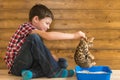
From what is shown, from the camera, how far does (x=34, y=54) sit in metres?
1.64

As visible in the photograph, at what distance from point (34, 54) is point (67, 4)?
920 mm

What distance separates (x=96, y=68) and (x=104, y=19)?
2.59ft

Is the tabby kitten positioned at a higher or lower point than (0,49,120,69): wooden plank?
higher

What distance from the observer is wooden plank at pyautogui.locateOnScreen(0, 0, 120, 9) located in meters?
2.42

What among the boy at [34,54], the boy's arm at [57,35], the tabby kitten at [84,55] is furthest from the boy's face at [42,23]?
the tabby kitten at [84,55]

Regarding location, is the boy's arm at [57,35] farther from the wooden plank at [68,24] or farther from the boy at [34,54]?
the wooden plank at [68,24]

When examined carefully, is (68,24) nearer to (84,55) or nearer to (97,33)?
(97,33)

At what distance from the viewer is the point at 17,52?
1745mm

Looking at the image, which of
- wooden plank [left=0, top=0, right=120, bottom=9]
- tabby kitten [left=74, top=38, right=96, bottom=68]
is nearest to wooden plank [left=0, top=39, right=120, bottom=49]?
wooden plank [left=0, top=0, right=120, bottom=9]

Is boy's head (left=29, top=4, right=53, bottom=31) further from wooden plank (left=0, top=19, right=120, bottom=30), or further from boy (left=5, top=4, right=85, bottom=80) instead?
wooden plank (left=0, top=19, right=120, bottom=30)

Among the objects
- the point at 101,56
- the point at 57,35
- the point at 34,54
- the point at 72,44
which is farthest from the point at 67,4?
the point at 34,54

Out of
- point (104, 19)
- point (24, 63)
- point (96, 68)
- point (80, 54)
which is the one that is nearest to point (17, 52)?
point (24, 63)

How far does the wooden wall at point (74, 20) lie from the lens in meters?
2.43

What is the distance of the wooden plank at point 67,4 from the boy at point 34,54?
633mm
